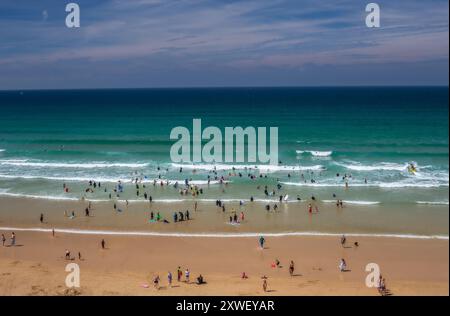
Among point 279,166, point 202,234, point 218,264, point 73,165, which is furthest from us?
point 73,165

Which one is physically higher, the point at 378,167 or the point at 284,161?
the point at 284,161

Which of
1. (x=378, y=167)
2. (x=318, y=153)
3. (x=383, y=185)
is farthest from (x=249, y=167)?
(x=383, y=185)

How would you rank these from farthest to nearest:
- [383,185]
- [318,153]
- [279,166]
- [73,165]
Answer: [318,153]
[73,165]
[279,166]
[383,185]

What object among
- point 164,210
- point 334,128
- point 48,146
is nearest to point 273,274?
point 164,210

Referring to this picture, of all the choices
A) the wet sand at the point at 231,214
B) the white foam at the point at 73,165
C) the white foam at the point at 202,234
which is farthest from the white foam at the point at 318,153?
the white foam at the point at 202,234

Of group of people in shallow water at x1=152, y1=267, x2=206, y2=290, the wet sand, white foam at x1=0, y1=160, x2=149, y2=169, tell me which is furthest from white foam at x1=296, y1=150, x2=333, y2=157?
group of people in shallow water at x1=152, y1=267, x2=206, y2=290

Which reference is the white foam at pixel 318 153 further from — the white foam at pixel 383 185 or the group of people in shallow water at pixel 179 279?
the group of people in shallow water at pixel 179 279

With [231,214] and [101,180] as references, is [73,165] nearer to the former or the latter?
[101,180]

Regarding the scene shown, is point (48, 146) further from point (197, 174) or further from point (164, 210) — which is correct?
point (164, 210)
